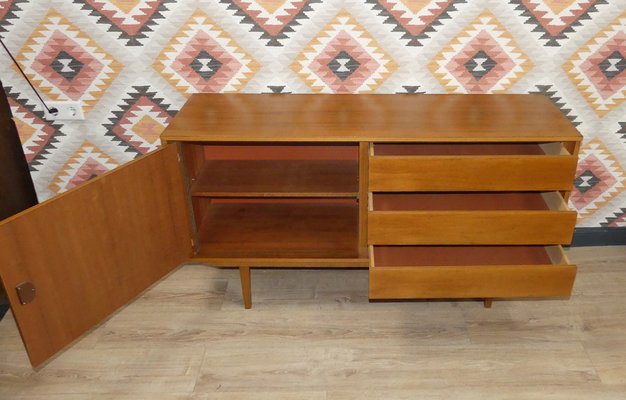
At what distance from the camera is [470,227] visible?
2.02 m

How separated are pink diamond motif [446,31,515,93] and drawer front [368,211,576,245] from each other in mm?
710

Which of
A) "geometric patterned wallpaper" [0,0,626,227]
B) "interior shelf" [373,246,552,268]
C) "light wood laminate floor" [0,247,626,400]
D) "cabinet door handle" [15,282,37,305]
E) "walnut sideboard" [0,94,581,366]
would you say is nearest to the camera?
"cabinet door handle" [15,282,37,305]

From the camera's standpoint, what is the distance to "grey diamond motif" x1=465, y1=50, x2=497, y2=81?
2365mm

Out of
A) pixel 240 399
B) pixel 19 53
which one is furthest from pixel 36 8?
A: pixel 240 399

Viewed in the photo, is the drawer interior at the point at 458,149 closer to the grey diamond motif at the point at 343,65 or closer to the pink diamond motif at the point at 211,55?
the grey diamond motif at the point at 343,65

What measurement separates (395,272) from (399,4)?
109 cm

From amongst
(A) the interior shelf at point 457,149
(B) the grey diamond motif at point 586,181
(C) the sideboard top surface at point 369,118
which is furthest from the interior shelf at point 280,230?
(B) the grey diamond motif at point 586,181

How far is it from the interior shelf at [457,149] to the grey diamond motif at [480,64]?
335 millimetres

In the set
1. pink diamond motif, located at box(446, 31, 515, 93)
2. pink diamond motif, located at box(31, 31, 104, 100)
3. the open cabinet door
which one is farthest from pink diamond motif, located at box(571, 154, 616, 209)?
pink diamond motif, located at box(31, 31, 104, 100)

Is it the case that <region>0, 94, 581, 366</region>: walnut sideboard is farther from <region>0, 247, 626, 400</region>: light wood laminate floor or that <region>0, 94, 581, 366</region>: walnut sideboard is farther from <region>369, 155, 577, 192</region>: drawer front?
<region>0, 247, 626, 400</region>: light wood laminate floor

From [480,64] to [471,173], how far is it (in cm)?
67

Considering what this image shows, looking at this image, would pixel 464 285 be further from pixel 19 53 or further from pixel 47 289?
pixel 19 53

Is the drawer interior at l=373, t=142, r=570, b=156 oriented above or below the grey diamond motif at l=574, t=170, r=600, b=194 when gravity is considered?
above

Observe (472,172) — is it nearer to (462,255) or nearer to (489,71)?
(462,255)
